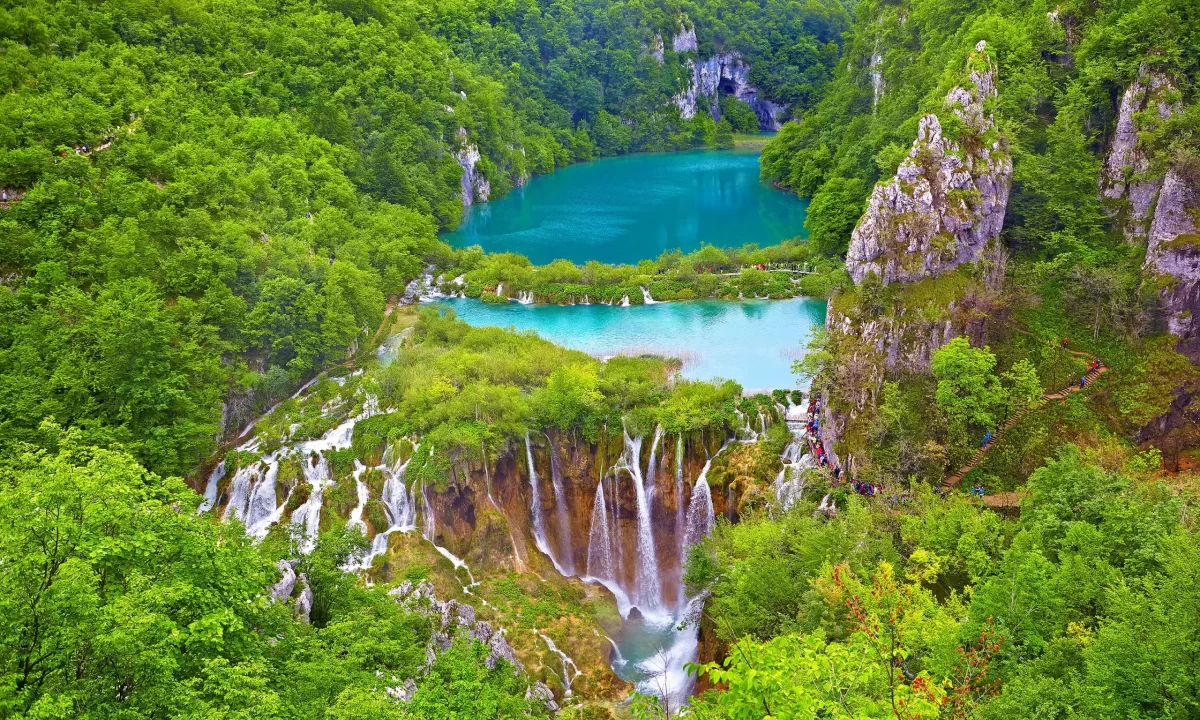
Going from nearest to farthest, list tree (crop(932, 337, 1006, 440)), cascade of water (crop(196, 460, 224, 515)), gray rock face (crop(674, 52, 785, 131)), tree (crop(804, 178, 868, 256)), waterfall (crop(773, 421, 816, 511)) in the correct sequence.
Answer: tree (crop(932, 337, 1006, 440)) → waterfall (crop(773, 421, 816, 511)) → cascade of water (crop(196, 460, 224, 515)) → tree (crop(804, 178, 868, 256)) → gray rock face (crop(674, 52, 785, 131))

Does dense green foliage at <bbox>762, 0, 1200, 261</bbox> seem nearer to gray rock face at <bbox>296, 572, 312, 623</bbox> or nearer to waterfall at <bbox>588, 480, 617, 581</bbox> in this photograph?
waterfall at <bbox>588, 480, 617, 581</bbox>

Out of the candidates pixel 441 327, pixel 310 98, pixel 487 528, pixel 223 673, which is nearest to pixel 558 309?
pixel 441 327

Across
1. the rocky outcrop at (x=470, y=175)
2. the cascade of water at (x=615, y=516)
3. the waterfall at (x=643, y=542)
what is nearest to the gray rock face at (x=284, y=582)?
the cascade of water at (x=615, y=516)

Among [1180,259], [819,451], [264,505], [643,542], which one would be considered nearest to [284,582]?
[264,505]

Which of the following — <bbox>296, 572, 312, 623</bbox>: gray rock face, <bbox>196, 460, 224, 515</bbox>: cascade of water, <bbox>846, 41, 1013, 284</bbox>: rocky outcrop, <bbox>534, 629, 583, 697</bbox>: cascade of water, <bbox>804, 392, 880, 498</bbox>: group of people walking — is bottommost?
<bbox>534, 629, 583, 697</bbox>: cascade of water

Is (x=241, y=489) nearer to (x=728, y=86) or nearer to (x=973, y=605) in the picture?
(x=973, y=605)

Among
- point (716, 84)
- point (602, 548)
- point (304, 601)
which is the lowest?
point (602, 548)

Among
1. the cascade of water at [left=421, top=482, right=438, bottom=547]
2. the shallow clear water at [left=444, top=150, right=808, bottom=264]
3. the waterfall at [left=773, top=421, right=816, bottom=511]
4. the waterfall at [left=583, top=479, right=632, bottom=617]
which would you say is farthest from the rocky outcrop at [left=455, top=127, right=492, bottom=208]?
the waterfall at [left=773, top=421, right=816, bottom=511]
